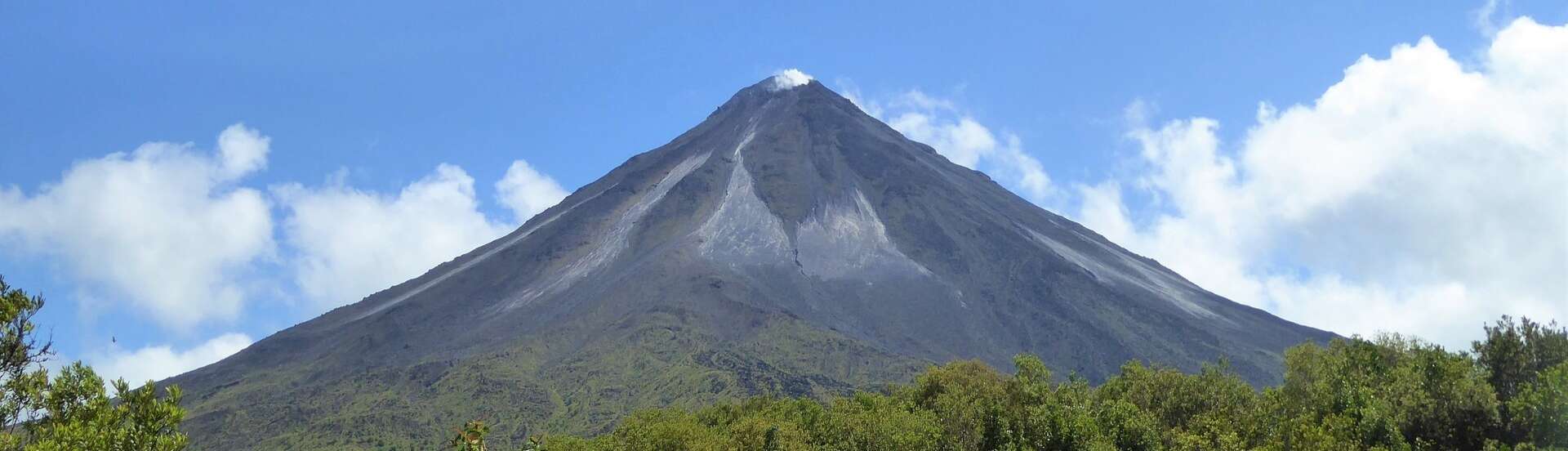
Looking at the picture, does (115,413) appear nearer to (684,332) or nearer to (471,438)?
(471,438)

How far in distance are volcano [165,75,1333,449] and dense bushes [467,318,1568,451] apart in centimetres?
7530

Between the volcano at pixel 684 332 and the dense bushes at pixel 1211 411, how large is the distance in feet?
247

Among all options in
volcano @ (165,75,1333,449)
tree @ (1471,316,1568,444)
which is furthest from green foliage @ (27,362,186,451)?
volcano @ (165,75,1333,449)

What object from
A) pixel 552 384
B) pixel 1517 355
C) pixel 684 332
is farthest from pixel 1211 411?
pixel 684 332

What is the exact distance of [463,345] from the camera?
155m

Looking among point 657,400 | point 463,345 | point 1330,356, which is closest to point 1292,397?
point 1330,356

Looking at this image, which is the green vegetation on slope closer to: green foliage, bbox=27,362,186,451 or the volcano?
the volcano

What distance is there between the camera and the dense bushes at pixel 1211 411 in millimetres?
25812

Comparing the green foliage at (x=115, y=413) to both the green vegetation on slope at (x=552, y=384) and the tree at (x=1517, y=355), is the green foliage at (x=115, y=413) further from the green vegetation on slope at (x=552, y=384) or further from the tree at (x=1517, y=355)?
the green vegetation on slope at (x=552, y=384)

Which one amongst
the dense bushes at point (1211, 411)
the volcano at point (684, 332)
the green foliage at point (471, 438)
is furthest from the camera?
the volcano at point (684, 332)

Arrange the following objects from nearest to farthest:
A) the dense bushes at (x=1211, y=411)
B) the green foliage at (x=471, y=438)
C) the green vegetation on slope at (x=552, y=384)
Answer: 1. the green foliage at (x=471, y=438)
2. the dense bushes at (x=1211, y=411)
3. the green vegetation on slope at (x=552, y=384)

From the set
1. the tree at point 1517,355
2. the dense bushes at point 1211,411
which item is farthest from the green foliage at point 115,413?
the tree at point 1517,355

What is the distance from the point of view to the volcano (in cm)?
12744

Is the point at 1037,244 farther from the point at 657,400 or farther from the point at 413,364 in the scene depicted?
the point at 413,364
